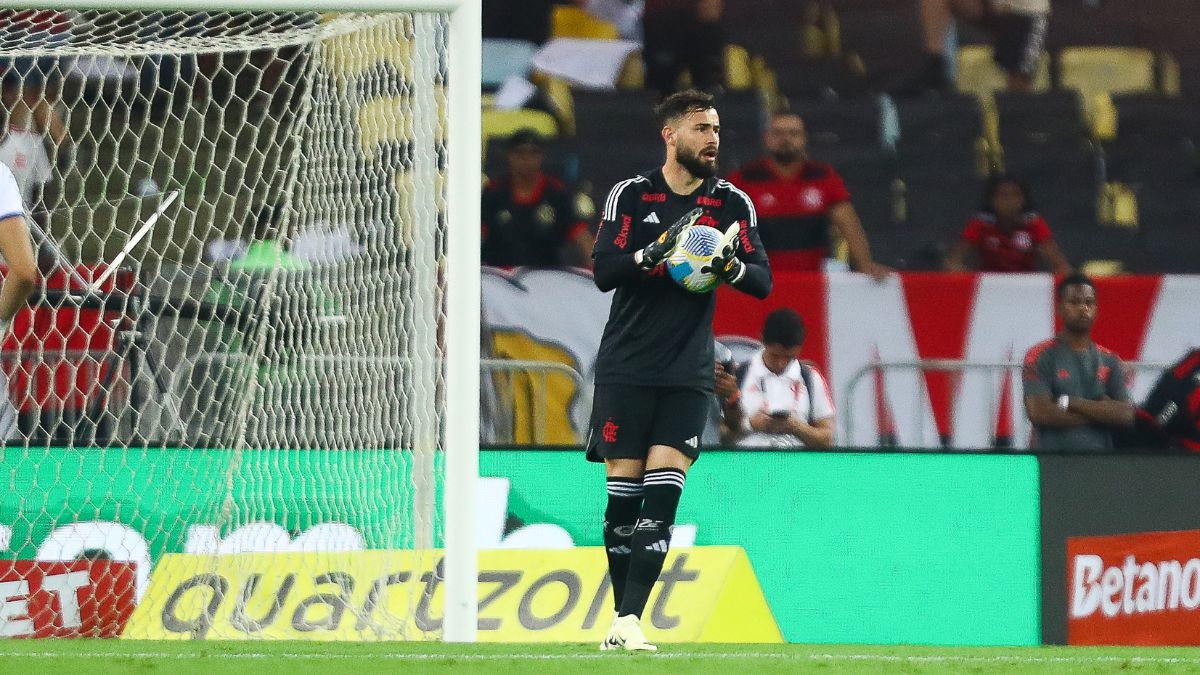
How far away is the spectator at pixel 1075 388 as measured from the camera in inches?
300

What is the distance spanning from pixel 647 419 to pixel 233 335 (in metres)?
2.24

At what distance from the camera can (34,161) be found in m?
7.07

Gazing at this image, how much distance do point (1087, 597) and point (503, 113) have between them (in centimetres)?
491

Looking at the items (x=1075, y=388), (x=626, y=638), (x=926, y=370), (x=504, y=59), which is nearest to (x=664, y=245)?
(x=626, y=638)

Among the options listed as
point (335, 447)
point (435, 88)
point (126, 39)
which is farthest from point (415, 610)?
point (126, 39)

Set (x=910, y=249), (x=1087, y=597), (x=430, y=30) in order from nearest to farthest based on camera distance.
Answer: (x=430, y=30)
(x=1087, y=597)
(x=910, y=249)

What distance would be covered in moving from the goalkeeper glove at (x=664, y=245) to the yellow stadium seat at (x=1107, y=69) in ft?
20.9

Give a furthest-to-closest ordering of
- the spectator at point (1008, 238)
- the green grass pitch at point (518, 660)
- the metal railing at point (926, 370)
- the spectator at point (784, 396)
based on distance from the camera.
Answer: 1. the spectator at point (1008, 238)
2. the metal railing at point (926, 370)
3. the spectator at point (784, 396)
4. the green grass pitch at point (518, 660)

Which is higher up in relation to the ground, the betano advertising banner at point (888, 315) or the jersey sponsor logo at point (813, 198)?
the jersey sponsor logo at point (813, 198)

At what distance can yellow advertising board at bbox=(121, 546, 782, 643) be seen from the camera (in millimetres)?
6016

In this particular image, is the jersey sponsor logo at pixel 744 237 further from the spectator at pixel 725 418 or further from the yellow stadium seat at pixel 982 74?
the yellow stadium seat at pixel 982 74

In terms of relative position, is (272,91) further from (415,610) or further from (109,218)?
(415,610)

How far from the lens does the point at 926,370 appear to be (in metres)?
8.22

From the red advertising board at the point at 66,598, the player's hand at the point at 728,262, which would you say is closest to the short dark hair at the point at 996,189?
the player's hand at the point at 728,262
